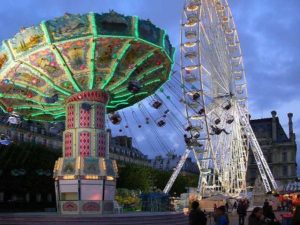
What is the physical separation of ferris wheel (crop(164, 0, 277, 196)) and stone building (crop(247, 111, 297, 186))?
53.1 meters

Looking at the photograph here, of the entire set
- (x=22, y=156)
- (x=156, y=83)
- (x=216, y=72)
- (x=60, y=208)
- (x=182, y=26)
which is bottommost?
(x=60, y=208)

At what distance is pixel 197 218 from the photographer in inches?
482

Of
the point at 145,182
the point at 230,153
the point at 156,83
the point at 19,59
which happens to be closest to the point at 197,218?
the point at 19,59

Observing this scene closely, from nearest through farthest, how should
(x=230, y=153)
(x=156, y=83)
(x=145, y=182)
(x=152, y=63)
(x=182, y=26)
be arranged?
(x=152, y=63), (x=156, y=83), (x=182, y=26), (x=230, y=153), (x=145, y=182)

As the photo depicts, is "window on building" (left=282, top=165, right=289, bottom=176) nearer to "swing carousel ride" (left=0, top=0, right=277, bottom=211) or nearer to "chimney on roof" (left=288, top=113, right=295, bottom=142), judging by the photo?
"chimney on roof" (left=288, top=113, right=295, bottom=142)

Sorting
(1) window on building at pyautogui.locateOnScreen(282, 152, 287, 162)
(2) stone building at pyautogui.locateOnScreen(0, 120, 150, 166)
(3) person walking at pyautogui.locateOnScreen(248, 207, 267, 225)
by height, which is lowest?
(3) person walking at pyautogui.locateOnScreen(248, 207, 267, 225)

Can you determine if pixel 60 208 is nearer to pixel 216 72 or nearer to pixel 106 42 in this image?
pixel 106 42

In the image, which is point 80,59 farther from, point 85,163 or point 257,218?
point 257,218

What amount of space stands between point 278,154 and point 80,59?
3334 inches

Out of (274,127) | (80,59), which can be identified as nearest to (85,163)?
(80,59)

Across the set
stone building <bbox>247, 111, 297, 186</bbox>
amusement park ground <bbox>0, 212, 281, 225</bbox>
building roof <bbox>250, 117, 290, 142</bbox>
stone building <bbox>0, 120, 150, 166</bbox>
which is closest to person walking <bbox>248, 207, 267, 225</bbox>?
amusement park ground <bbox>0, 212, 281, 225</bbox>

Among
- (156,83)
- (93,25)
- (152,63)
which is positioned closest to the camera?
(93,25)

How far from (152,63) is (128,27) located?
3.71 meters

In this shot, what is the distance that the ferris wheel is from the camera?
3891 cm
